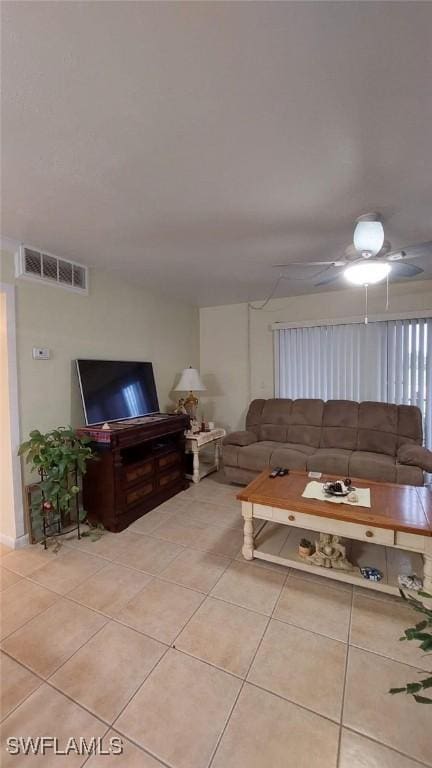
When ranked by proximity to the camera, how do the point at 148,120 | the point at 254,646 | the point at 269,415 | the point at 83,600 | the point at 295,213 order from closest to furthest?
1. the point at 148,120
2. the point at 254,646
3. the point at 83,600
4. the point at 295,213
5. the point at 269,415

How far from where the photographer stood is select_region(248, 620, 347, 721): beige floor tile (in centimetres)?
129

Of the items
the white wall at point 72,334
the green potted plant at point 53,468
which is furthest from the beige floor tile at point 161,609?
the white wall at point 72,334

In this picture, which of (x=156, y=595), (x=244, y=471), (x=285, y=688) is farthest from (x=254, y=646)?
(x=244, y=471)

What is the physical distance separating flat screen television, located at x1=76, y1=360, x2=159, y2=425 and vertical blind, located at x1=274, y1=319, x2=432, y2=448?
1.89m

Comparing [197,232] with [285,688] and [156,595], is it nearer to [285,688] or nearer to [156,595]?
[156,595]

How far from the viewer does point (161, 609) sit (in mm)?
1794

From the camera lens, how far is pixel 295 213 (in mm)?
2068

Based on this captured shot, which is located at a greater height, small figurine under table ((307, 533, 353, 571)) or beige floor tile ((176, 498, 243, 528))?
small figurine under table ((307, 533, 353, 571))

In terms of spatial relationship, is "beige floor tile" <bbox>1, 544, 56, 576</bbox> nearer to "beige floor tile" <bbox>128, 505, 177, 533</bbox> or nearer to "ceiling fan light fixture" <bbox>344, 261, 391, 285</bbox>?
"beige floor tile" <bbox>128, 505, 177, 533</bbox>

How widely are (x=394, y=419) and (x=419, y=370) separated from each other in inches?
27.1

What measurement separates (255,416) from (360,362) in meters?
1.50

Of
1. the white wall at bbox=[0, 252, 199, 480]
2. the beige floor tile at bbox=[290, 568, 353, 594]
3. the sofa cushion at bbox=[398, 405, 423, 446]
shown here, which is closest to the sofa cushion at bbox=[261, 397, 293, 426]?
the sofa cushion at bbox=[398, 405, 423, 446]

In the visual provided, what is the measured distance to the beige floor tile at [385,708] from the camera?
114 cm

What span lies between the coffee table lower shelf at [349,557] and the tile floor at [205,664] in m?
0.07
